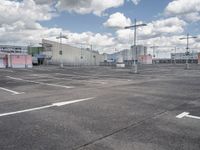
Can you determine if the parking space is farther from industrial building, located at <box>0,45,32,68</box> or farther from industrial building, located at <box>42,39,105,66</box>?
industrial building, located at <box>42,39,105,66</box>

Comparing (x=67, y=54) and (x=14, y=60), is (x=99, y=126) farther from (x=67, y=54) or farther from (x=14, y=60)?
(x=67, y=54)

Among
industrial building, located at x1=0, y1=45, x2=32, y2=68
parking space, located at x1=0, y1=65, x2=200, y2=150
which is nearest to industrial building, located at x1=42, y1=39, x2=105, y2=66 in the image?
industrial building, located at x1=0, y1=45, x2=32, y2=68

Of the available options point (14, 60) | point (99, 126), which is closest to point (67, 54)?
point (14, 60)

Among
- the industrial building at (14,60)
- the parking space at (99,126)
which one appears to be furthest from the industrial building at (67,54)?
the parking space at (99,126)

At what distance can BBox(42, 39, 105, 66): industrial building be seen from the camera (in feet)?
266

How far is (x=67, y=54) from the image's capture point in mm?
83250

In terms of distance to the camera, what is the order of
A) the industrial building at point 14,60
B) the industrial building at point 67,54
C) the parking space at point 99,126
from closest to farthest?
the parking space at point 99,126, the industrial building at point 14,60, the industrial building at point 67,54

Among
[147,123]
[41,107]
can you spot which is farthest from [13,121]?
[147,123]

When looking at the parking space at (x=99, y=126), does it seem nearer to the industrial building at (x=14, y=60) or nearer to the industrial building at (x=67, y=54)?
the industrial building at (x=14, y=60)

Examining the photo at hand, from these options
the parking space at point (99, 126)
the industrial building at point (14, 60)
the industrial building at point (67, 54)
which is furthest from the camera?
the industrial building at point (67, 54)

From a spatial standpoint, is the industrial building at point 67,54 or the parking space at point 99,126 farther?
the industrial building at point 67,54

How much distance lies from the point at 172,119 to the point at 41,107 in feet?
14.2

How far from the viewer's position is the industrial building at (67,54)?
→ 266ft

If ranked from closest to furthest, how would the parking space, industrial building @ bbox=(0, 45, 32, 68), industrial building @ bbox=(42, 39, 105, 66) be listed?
the parking space
industrial building @ bbox=(0, 45, 32, 68)
industrial building @ bbox=(42, 39, 105, 66)
